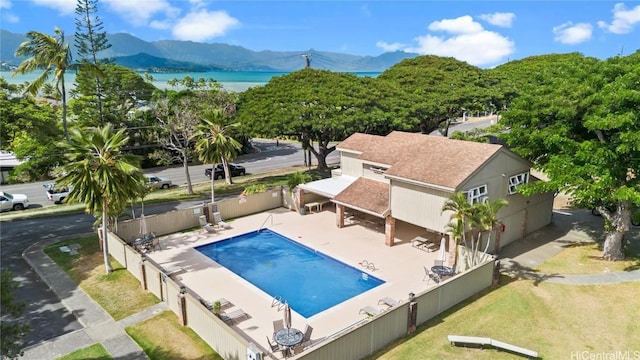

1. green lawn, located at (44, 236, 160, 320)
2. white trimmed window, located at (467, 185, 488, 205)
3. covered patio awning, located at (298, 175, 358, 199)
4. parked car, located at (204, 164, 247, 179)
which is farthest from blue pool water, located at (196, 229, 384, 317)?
parked car, located at (204, 164, 247, 179)

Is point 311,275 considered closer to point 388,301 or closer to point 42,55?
point 388,301

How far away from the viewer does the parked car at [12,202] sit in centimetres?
A: 3441

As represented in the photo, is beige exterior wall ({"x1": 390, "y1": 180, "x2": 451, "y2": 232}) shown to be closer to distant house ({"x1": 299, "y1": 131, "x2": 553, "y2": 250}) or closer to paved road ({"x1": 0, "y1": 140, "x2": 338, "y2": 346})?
distant house ({"x1": 299, "y1": 131, "x2": 553, "y2": 250})

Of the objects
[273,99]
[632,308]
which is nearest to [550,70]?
[632,308]

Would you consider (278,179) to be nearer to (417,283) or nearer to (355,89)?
(355,89)

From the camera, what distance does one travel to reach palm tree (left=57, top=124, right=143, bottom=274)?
771 inches

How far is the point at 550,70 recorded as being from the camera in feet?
82.3

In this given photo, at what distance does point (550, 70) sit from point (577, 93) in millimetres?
4811

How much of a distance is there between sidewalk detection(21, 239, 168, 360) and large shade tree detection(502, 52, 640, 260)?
20.2m

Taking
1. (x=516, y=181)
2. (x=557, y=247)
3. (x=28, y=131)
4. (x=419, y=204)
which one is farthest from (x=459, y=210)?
(x=28, y=131)

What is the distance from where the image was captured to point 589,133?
2208 cm

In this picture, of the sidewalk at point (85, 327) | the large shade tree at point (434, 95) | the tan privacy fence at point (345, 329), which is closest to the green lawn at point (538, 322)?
the tan privacy fence at point (345, 329)

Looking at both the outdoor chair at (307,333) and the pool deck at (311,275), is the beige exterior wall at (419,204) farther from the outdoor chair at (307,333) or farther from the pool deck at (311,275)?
the outdoor chair at (307,333)

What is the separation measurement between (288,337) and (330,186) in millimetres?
16940
